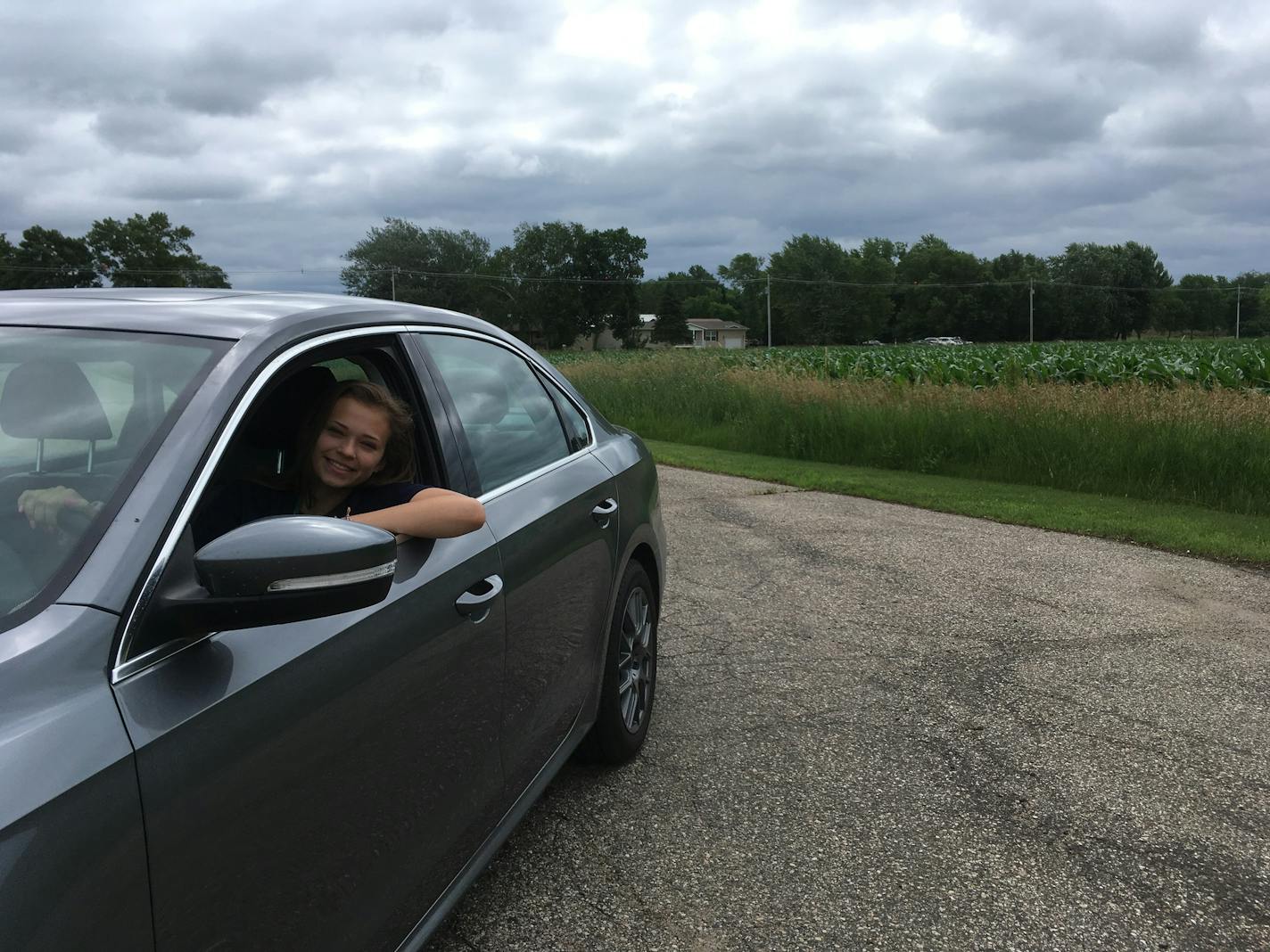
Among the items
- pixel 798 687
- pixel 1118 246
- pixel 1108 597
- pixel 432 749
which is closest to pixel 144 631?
pixel 432 749

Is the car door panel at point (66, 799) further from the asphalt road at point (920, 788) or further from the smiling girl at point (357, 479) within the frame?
the asphalt road at point (920, 788)

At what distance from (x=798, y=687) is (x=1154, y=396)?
365 inches

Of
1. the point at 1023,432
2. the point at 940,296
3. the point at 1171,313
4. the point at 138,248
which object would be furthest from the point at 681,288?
the point at 1023,432

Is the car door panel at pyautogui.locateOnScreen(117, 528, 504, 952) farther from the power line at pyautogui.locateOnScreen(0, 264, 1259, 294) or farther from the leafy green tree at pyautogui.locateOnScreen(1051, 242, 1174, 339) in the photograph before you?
the leafy green tree at pyautogui.locateOnScreen(1051, 242, 1174, 339)

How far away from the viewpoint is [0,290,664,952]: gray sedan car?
1.36m

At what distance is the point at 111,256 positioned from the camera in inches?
1895

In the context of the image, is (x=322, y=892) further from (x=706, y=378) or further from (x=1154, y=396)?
(x=706, y=378)

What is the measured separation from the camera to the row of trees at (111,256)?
41.7 meters

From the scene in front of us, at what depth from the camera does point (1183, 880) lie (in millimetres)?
3168

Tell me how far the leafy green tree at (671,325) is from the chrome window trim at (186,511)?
11210 cm

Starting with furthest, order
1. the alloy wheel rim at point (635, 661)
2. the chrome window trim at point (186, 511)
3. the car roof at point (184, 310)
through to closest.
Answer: the alloy wheel rim at point (635, 661), the car roof at point (184, 310), the chrome window trim at point (186, 511)

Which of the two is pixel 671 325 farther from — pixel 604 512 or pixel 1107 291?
pixel 604 512

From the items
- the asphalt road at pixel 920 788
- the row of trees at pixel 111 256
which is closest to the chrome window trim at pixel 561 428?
the asphalt road at pixel 920 788

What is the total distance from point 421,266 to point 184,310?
323ft
